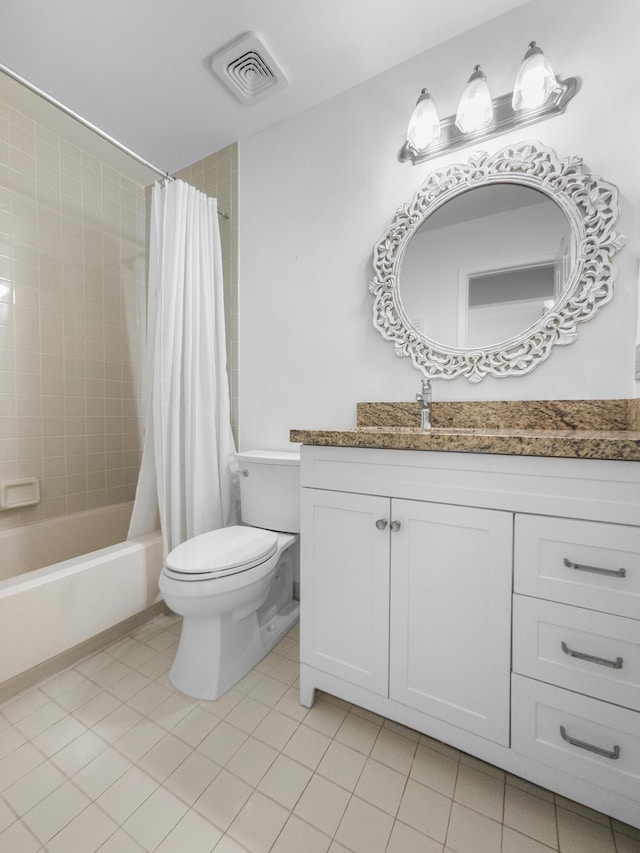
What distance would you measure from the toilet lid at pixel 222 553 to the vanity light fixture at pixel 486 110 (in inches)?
62.1

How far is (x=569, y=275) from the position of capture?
119 centimetres

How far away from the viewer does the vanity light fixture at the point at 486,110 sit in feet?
Answer: 3.81

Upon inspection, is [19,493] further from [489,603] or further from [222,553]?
[489,603]

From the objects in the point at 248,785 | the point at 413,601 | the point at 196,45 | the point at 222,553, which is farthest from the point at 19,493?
the point at 196,45

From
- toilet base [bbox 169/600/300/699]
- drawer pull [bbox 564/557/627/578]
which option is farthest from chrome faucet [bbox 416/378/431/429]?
toilet base [bbox 169/600/300/699]

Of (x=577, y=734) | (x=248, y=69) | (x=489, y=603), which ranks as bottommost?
(x=577, y=734)

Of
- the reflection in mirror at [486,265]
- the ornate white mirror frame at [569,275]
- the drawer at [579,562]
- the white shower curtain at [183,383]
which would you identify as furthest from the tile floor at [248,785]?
the reflection in mirror at [486,265]

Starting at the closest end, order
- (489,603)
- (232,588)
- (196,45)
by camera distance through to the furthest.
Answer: (489,603) → (232,588) → (196,45)

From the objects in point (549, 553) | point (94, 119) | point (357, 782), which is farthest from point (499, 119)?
point (357, 782)

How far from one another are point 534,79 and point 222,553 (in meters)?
1.84

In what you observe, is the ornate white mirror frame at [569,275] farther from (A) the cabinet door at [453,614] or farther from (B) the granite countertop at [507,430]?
(A) the cabinet door at [453,614]

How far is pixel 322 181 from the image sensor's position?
5.49ft

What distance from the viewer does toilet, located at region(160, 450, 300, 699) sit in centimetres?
116

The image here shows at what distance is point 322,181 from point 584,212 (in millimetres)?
1062
